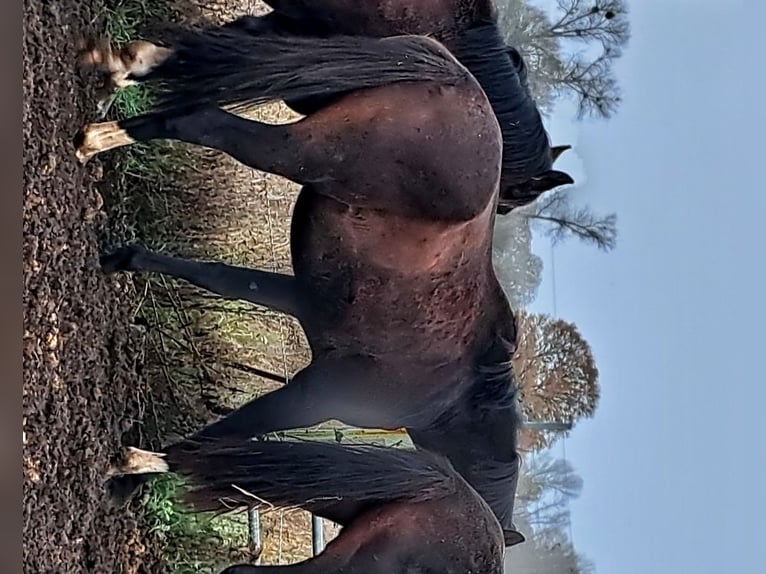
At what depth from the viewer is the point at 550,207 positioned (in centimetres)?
317

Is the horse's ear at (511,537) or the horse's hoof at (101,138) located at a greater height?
the horse's hoof at (101,138)

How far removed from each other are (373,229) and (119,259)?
0.64 metres

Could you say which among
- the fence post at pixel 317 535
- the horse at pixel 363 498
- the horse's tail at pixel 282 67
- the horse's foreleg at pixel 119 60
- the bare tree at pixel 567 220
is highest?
the horse's tail at pixel 282 67

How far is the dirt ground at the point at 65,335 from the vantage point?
59.7 inches

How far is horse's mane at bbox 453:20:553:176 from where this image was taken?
1.63 meters

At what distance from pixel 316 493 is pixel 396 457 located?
0.16m

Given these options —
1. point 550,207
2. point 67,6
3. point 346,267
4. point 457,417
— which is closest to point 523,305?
point 550,207

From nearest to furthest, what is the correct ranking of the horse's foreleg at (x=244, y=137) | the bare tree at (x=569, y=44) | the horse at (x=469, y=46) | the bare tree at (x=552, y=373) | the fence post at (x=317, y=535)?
the horse's foreleg at (x=244, y=137) < the horse at (x=469, y=46) < the fence post at (x=317, y=535) < the bare tree at (x=552, y=373) < the bare tree at (x=569, y=44)

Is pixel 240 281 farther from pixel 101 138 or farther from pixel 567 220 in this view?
pixel 567 220

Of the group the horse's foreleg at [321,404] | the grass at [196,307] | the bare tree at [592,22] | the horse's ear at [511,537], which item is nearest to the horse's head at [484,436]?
the horse's ear at [511,537]

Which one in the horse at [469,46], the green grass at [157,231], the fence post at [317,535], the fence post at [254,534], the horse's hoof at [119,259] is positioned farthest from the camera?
the fence post at [254,534]

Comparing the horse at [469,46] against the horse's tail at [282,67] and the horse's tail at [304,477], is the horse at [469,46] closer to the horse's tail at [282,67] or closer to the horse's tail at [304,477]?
the horse's tail at [282,67]

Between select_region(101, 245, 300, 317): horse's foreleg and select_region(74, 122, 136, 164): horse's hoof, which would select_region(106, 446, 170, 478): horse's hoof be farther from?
select_region(74, 122, 136, 164): horse's hoof

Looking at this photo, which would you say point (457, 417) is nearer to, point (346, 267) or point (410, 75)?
point (346, 267)
